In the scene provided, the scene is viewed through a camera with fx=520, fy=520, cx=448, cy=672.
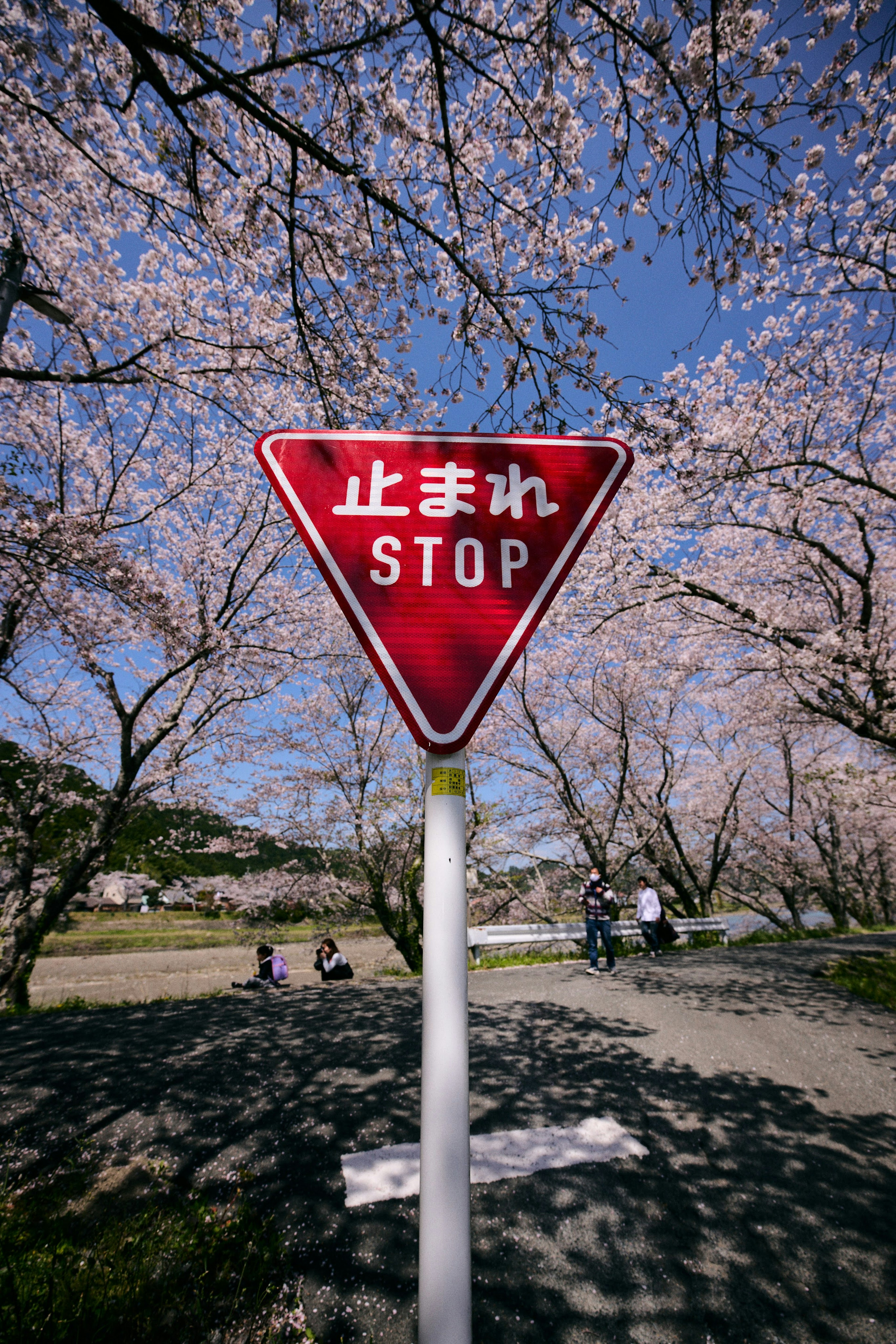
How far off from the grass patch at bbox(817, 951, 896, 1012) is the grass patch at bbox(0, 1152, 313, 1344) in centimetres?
734

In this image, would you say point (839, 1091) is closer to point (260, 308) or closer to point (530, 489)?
A: point (530, 489)

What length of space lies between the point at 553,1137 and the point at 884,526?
435 inches

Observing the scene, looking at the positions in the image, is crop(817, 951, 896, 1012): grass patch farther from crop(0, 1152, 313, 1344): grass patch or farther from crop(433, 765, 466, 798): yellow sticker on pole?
crop(433, 765, 466, 798): yellow sticker on pole

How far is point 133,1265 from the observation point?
6.93ft

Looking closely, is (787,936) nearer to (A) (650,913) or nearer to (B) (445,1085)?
(A) (650,913)

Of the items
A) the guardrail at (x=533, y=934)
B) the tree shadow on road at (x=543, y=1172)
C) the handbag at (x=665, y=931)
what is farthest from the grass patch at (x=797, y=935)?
the tree shadow on road at (x=543, y=1172)

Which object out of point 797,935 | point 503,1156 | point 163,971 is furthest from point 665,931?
point 163,971

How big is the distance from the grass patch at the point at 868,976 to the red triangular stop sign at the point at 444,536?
8.17 metres

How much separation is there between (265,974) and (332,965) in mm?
1206

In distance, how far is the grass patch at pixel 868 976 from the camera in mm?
6438

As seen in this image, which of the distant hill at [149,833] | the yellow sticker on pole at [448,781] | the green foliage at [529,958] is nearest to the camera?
the yellow sticker on pole at [448,781]

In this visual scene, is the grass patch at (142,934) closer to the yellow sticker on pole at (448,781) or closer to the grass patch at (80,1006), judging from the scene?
the grass patch at (80,1006)

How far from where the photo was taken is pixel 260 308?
17.9 ft

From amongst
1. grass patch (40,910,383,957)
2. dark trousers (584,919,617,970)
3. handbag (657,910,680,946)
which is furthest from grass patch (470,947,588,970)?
grass patch (40,910,383,957)
